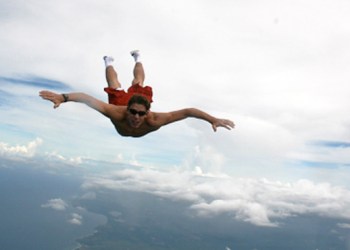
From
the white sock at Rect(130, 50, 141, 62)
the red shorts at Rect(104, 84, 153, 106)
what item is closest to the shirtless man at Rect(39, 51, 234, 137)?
the red shorts at Rect(104, 84, 153, 106)

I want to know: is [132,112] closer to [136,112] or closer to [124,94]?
[136,112]

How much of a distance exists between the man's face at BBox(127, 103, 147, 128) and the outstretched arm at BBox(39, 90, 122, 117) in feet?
1.42

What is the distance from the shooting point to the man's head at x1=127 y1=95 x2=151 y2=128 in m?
7.49

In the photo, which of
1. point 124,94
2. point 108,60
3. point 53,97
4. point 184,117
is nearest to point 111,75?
point 108,60

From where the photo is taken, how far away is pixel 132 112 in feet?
24.8

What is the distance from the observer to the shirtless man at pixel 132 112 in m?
6.99

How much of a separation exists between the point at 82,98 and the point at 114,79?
3434 millimetres

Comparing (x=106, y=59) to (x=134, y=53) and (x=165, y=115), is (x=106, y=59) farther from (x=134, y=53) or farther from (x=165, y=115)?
(x=165, y=115)

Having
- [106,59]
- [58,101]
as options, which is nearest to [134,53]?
[106,59]

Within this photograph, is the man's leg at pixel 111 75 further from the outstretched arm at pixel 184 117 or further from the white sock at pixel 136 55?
the outstretched arm at pixel 184 117

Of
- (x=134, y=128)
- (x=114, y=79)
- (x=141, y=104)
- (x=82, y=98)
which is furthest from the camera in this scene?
(x=114, y=79)

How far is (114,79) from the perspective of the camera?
10.3 metres

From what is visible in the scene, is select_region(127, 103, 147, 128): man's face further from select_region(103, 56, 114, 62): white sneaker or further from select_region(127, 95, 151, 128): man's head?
select_region(103, 56, 114, 62): white sneaker

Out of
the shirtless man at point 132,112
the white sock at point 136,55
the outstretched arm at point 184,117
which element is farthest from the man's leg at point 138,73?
the outstretched arm at point 184,117
